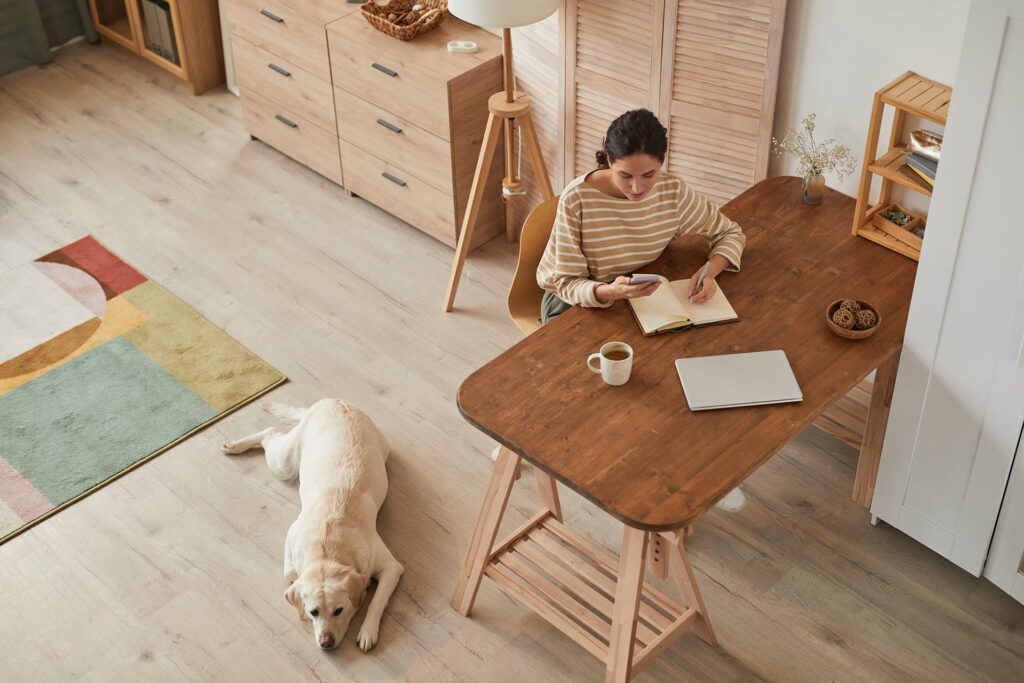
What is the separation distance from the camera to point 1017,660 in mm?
2777

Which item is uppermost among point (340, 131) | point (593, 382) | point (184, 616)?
point (593, 382)

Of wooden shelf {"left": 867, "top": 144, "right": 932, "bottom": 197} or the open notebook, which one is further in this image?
wooden shelf {"left": 867, "top": 144, "right": 932, "bottom": 197}

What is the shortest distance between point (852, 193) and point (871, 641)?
4.01 ft

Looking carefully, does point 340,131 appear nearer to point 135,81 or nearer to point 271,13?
point 271,13

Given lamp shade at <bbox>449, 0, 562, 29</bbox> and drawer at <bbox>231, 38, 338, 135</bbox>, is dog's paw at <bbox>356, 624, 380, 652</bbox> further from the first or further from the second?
drawer at <bbox>231, 38, 338, 135</bbox>

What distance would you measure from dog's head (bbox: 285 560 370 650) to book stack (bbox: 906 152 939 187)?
5.70 feet

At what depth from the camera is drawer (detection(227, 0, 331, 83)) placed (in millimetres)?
4191

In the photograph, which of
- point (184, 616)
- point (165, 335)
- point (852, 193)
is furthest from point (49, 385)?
point (852, 193)

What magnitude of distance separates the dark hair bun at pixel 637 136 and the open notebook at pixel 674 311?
330mm

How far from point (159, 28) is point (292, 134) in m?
1.14

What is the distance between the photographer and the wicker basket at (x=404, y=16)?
12.9 feet

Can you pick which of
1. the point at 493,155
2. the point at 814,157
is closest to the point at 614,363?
the point at 814,157

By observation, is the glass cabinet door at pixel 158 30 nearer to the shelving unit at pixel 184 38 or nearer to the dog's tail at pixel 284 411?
the shelving unit at pixel 184 38

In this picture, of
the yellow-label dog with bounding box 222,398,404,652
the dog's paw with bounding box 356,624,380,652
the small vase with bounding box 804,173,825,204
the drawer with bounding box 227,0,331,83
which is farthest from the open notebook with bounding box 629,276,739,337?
the drawer with bounding box 227,0,331,83
